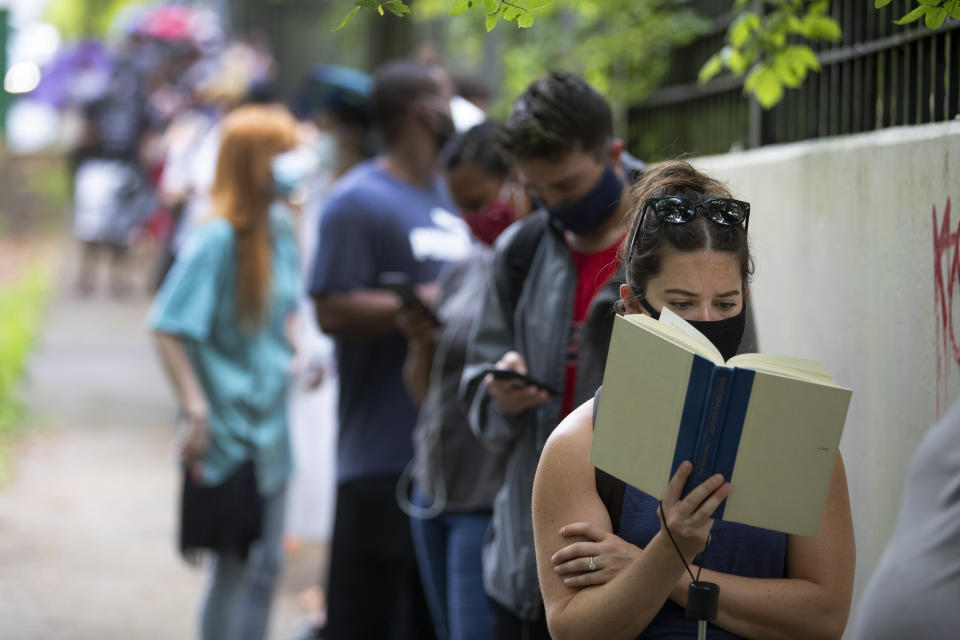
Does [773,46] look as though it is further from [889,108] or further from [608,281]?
[608,281]

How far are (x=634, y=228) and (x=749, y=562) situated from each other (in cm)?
66

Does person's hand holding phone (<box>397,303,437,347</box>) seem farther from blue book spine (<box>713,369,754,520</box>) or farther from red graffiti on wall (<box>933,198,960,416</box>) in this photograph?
blue book spine (<box>713,369,754,520</box>)

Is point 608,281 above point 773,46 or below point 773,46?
below

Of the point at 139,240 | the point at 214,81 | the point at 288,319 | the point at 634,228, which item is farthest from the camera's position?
the point at 139,240

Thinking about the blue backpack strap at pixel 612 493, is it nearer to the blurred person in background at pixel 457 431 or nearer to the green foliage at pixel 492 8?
the green foliage at pixel 492 8

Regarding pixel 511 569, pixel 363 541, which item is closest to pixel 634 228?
pixel 511 569

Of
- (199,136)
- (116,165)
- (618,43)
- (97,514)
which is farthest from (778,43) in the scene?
(116,165)

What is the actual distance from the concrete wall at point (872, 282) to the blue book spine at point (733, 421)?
0.95 metres

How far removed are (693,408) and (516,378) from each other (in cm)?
119

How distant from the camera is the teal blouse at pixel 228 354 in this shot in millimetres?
5090

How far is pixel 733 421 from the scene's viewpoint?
209 centimetres

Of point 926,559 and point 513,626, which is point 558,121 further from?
point 926,559

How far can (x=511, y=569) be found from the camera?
3.36 metres

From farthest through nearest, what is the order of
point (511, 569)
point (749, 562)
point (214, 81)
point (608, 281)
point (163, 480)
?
1. point (214, 81)
2. point (163, 480)
3. point (511, 569)
4. point (608, 281)
5. point (749, 562)
